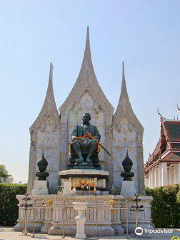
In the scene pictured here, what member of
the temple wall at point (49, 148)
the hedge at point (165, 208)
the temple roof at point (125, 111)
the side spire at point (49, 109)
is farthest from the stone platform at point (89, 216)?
the hedge at point (165, 208)

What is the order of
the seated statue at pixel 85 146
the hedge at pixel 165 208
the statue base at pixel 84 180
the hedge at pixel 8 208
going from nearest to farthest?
1. the statue base at pixel 84 180
2. the seated statue at pixel 85 146
3. the hedge at pixel 8 208
4. the hedge at pixel 165 208

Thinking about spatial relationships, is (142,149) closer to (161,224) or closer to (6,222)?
(161,224)

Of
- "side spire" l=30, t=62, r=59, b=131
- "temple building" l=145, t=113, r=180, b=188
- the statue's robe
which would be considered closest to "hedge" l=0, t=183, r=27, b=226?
"side spire" l=30, t=62, r=59, b=131

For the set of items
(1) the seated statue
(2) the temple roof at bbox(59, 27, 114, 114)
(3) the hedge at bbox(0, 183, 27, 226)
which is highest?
(2) the temple roof at bbox(59, 27, 114, 114)

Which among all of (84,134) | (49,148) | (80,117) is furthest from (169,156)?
(84,134)

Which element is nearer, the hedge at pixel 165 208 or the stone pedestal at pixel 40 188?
the stone pedestal at pixel 40 188

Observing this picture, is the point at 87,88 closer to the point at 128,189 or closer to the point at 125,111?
the point at 125,111

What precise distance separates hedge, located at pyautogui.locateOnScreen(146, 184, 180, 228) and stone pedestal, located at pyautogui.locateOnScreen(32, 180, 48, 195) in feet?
23.0

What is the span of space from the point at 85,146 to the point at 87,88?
4167 mm

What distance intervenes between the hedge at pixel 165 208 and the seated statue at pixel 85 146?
17.4 feet

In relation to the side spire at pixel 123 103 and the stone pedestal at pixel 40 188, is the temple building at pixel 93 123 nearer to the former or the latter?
the side spire at pixel 123 103

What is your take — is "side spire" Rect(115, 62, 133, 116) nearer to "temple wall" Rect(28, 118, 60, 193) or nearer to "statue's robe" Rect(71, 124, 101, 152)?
"statue's robe" Rect(71, 124, 101, 152)

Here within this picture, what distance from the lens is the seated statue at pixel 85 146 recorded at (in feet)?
47.7

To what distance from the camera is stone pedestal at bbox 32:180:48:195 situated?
13547mm
